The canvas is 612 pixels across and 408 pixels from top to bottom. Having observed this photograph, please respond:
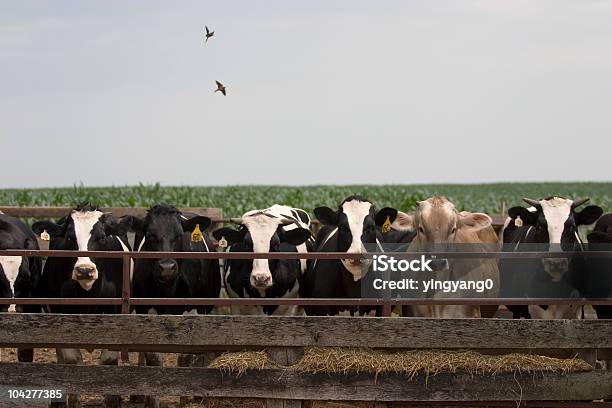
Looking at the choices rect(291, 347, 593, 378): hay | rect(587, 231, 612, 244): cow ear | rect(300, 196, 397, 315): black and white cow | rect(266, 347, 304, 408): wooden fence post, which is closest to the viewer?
rect(291, 347, 593, 378): hay

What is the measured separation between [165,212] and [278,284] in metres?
1.45

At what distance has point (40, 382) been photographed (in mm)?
8250

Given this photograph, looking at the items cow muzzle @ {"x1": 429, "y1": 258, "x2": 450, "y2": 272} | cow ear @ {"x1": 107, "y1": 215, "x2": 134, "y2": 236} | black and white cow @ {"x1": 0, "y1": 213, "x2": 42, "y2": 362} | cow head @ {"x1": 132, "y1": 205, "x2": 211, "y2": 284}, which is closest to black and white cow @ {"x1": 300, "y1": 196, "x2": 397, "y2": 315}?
cow muzzle @ {"x1": 429, "y1": 258, "x2": 450, "y2": 272}

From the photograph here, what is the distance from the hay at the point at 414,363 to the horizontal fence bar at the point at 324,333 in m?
0.07

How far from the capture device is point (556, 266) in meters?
9.04

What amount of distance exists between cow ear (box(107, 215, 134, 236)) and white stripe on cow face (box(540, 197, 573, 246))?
4.33 m

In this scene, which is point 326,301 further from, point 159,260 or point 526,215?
point 526,215

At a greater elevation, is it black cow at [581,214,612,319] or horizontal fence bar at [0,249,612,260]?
horizontal fence bar at [0,249,612,260]

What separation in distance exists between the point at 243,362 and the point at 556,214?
3752 mm

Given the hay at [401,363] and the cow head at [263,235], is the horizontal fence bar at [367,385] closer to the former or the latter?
the hay at [401,363]

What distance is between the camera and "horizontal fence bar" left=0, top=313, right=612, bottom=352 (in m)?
7.99

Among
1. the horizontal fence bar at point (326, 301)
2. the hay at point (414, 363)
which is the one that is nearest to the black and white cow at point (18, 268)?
the horizontal fence bar at point (326, 301)

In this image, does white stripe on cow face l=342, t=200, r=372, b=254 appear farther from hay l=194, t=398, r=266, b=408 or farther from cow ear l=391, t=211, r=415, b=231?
hay l=194, t=398, r=266, b=408

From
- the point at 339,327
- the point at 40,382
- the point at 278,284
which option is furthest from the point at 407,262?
the point at 40,382
